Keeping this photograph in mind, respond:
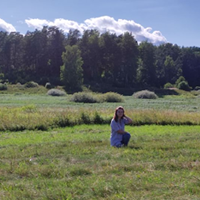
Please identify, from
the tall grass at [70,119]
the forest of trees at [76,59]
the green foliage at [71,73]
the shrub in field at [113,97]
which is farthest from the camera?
the forest of trees at [76,59]

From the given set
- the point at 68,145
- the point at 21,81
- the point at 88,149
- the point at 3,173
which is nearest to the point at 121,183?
the point at 3,173

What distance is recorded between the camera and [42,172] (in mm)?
6215

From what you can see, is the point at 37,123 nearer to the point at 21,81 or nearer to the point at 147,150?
the point at 147,150

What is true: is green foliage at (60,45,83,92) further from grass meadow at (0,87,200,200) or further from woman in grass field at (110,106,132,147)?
woman in grass field at (110,106,132,147)

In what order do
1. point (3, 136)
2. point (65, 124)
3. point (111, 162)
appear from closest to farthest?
point (111, 162), point (3, 136), point (65, 124)

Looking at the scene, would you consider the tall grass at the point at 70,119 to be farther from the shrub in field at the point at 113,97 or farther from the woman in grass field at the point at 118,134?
the shrub in field at the point at 113,97

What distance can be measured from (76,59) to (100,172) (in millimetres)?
60915

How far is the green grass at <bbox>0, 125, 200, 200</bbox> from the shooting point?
5004 millimetres

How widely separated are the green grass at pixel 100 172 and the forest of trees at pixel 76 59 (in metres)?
56.1

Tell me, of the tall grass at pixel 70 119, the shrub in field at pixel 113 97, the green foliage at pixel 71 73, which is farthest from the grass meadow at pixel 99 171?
the green foliage at pixel 71 73

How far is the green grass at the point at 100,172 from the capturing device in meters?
5.00

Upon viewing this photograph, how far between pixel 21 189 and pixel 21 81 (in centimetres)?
6778

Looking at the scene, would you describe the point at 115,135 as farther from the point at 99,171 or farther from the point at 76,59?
the point at 76,59

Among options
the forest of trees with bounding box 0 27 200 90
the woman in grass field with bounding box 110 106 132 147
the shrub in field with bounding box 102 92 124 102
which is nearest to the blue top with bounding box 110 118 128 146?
the woman in grass field with bounding box 110 106 132 147
